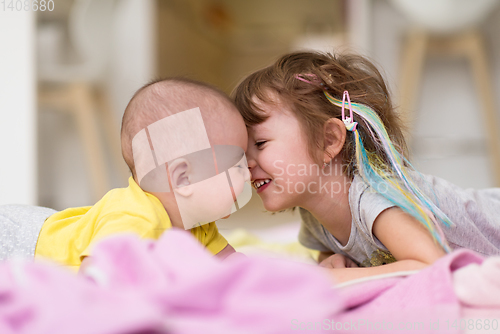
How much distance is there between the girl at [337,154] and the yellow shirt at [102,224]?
0.72 feet

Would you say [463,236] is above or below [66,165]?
above

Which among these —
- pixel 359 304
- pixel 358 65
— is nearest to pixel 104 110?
pixel 358 65

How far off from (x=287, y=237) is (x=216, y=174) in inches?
27.7

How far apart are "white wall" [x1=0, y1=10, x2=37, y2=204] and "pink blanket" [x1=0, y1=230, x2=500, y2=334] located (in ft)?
4.62

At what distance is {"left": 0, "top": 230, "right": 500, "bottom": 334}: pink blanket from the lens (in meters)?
0.31

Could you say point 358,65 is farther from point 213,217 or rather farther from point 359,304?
point 359,304

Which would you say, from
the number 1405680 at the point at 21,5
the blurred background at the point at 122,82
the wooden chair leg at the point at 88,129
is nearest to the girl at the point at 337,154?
the blurred background at the point at 122,82

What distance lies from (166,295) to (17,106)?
161cm

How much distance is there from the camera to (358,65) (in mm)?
917

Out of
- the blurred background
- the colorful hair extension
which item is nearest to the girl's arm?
the colorful hair extension

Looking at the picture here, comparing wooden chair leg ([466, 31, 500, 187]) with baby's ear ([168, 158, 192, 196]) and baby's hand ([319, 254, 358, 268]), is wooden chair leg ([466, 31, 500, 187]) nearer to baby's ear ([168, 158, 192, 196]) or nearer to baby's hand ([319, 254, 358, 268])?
baby's hand ([319, 254, 358, 268])

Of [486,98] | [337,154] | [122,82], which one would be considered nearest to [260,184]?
[337,154]

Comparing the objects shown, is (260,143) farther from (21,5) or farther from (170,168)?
(21,5)

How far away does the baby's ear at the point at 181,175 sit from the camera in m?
0.69
